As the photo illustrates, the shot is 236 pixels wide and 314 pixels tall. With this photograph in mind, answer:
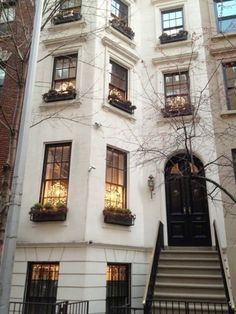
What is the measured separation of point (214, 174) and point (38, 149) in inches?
220

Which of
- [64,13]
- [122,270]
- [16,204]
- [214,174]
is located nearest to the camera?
[16,204]

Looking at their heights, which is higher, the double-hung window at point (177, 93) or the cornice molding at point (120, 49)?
the cornice molding at point (120, 49)

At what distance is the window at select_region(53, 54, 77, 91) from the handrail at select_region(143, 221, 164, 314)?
544 cm

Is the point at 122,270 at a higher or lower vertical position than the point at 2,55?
lower

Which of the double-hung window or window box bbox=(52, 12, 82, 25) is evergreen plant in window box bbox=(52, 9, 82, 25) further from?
the double-hung window

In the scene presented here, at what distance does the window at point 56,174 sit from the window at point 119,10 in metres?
5.94

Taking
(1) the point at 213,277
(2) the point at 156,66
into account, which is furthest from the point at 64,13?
(1) the point at 213,277

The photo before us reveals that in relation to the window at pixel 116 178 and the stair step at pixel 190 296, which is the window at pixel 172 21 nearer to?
the window at pixel 116 178

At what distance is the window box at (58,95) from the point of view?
1060 centimetres

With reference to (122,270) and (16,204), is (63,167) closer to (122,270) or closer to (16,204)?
(122,270)

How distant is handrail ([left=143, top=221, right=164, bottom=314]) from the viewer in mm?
7341

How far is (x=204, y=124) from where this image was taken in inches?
444

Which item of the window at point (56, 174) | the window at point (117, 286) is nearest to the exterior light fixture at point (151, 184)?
the window at point (117, 286)

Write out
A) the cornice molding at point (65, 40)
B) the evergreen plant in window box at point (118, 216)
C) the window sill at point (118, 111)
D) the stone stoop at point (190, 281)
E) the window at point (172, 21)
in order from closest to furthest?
the stone stoop at point (190, 281) < the evergreen plant in window box at point (118, 216) < the window sill at point (118, 111) < the cornice molding at point (65, 40) < the window at point (172, 21)
